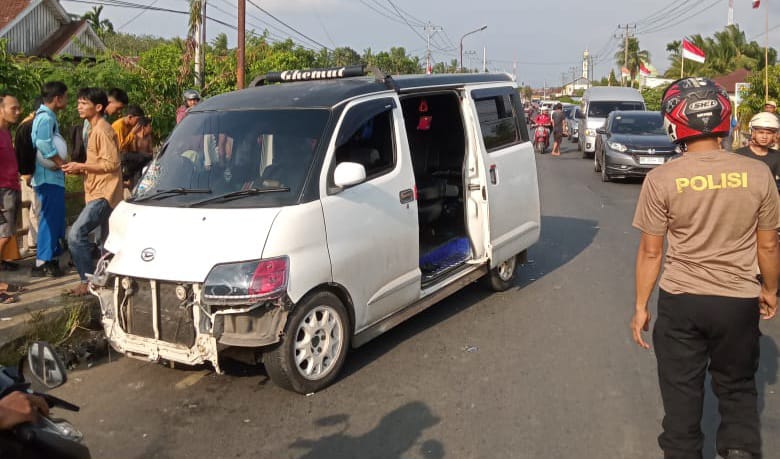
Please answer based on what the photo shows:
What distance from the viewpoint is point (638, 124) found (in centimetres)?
1756

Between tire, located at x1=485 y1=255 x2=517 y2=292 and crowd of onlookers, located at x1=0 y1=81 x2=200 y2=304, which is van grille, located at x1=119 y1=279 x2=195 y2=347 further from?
tire, located at x1=485 y1=255 x2=517 y2=292

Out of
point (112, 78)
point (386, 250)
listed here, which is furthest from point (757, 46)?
point (386, 250)

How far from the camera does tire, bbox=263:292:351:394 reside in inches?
181

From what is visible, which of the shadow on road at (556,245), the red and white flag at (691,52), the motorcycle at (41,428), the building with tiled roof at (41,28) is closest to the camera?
the motorcycle at (41,428)

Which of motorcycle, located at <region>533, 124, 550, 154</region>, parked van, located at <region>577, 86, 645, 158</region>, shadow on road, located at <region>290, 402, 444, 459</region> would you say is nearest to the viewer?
shadow on road, located at <region>290, 402, 444, 459</region>

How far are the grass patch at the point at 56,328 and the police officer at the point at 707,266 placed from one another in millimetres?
4504

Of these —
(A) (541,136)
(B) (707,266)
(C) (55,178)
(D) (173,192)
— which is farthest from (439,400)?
(A) (541,136)

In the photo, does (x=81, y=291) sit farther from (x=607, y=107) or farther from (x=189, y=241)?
(x=607, y=107)

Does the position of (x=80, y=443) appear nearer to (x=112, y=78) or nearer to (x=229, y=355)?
(x=229, y=355)

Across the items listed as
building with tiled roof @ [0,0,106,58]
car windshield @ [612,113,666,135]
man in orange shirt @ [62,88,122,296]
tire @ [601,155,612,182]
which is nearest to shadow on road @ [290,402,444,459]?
man in orange shirt @ [62,88,122,296]

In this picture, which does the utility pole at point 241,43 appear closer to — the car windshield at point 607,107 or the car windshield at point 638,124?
the car windshield at point 638,124

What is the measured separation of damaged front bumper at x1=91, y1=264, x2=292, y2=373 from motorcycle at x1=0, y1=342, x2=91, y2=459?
1.93 meters

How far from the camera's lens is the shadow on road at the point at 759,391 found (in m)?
4.10

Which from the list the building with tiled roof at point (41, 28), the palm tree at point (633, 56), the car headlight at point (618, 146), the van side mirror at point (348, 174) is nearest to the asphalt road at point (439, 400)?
the van side mirror at point (348, 174)
